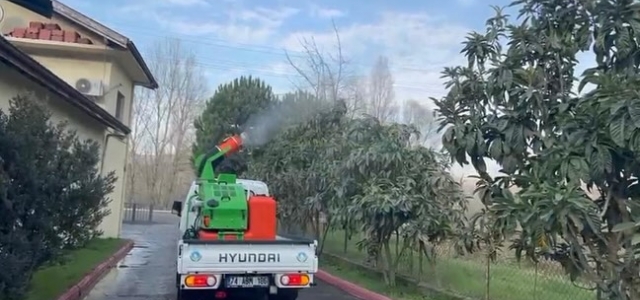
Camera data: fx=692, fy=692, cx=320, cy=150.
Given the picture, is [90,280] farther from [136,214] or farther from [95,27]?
[136,214]

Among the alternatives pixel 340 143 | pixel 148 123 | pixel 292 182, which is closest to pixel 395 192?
pixel 340 143

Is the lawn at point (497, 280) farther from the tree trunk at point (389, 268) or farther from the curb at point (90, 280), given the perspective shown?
the curb at point (90, 280)

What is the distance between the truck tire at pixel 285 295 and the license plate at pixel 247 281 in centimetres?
40

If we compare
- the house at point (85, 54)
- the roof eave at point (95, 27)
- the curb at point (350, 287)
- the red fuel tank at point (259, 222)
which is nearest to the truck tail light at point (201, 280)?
the red fuel tank at point (259, 222)

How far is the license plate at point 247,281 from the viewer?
9500 mm

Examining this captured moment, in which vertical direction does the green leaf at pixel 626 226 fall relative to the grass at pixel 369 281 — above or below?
above

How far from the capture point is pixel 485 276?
1057 cm

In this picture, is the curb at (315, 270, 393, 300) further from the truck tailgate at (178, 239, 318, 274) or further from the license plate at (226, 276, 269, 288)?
the license plate at (226, 276, 269, 288)

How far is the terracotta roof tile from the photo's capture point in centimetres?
1927

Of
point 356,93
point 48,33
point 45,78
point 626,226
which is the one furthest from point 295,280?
point 356,93

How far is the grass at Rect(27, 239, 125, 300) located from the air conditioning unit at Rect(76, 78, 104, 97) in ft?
14.3

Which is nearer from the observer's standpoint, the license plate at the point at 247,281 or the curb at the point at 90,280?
the license plate at the point at 247,281

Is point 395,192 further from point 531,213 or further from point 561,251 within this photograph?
point 531,213

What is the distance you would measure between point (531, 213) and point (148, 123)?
46976 millimetres
